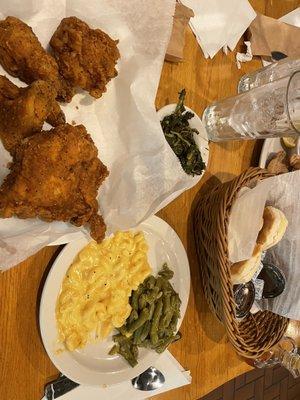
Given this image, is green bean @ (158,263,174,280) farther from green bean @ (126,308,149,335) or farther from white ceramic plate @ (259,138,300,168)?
white ceramic plate @ (259,138,300,168)

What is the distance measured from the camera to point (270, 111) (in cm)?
169

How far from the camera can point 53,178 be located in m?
1.26

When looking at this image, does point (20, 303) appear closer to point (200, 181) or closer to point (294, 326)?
point (200, 181)

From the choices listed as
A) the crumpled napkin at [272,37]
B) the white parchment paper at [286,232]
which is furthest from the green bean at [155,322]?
the crumpled napkin at [272,37]

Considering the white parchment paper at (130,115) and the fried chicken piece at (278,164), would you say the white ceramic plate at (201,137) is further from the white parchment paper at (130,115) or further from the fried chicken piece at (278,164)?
the fried chicken piece at (278,164)

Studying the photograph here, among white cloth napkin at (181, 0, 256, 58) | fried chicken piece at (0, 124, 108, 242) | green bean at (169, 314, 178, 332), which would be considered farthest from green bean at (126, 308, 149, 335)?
white cloth napkin at (181, 0, 256, 58)

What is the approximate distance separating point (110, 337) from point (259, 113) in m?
1.00

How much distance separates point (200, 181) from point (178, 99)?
35 cm

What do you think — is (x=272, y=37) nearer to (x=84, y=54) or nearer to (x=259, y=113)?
(x=259, y=113)

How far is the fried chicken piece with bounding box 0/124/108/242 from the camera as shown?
123cm

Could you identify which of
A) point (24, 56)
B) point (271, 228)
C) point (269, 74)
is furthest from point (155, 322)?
point (269, 74)

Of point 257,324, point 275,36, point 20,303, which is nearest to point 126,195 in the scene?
point 20,303

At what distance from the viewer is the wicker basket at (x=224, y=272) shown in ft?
5.28

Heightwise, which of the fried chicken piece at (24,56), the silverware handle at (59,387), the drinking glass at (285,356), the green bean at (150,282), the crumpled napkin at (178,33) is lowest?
the drinking glass at (285,356)
